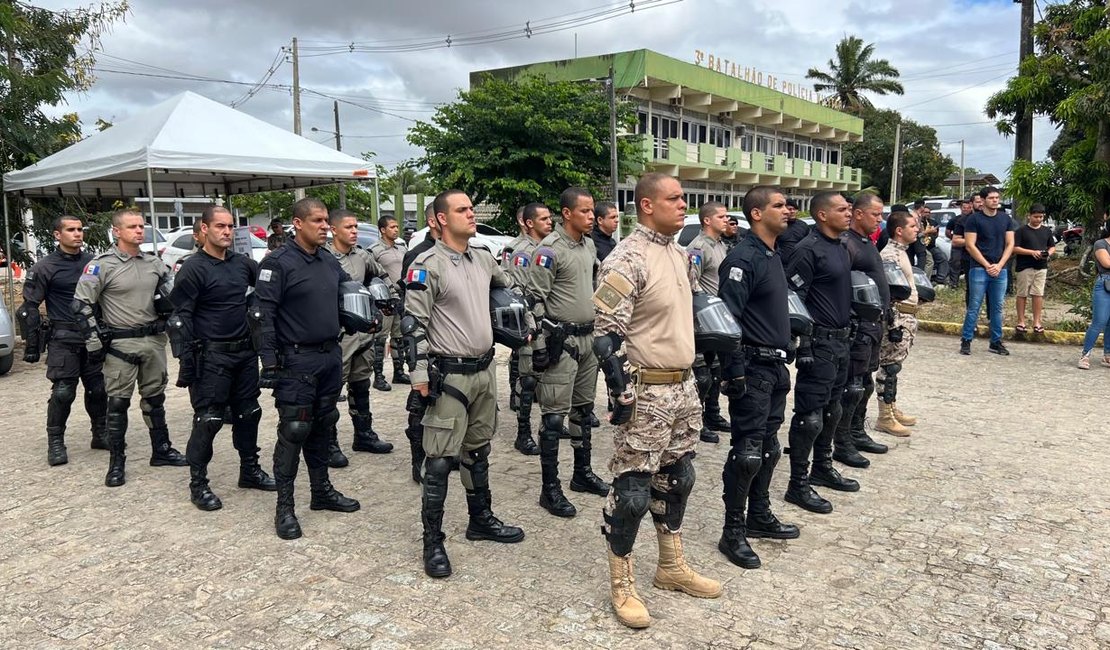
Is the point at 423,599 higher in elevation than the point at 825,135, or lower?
lower

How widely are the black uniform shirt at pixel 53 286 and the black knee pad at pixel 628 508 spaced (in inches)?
203

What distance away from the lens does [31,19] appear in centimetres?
1138

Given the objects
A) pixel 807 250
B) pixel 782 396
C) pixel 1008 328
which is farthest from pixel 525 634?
pixel 1008 328

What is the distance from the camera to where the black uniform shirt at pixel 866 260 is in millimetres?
5348

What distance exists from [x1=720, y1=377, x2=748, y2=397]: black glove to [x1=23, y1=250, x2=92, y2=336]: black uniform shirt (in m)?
5.44

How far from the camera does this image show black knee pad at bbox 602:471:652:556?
353 centimetres

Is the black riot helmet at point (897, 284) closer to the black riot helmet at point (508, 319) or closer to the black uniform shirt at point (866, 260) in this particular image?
the black uniform shirt at point (866, 260)

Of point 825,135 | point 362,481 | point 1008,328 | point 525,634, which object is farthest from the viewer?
point 825,135

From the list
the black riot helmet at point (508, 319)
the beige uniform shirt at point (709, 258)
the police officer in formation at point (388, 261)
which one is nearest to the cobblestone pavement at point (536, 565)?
the black riot helmet at point (508, 319)

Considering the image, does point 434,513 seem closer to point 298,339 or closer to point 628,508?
point 628,508

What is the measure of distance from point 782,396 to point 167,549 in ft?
12.3

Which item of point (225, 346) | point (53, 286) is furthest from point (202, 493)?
point (53, 286)

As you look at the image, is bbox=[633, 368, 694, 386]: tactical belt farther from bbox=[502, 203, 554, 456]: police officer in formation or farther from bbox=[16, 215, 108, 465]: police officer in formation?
bbox=[16, 215, 108, 465]: police officer in formation

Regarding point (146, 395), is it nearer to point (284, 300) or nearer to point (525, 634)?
point (284, 300)
